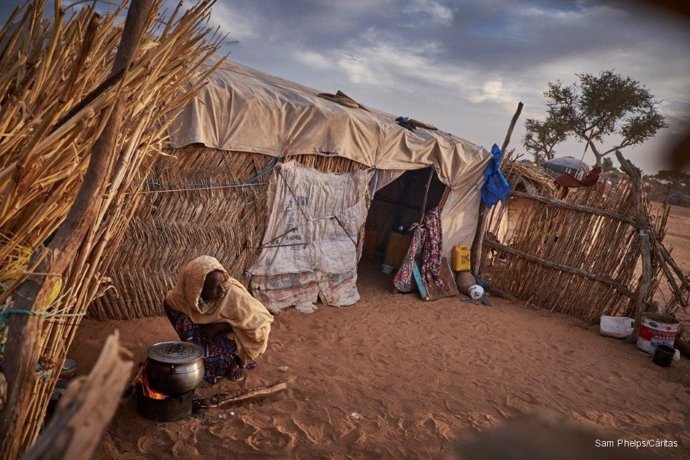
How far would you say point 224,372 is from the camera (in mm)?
3963

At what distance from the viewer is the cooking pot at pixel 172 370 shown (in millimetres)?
3033

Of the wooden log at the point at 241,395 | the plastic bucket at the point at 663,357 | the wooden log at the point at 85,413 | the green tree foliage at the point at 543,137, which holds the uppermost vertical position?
the green tree foliage at the point at 543,137

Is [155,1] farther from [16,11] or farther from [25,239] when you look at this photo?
[25,239]

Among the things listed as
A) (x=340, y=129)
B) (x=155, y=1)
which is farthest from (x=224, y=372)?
(x=340, y=129)

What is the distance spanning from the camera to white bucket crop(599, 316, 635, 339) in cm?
664

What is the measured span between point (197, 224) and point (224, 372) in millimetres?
1964

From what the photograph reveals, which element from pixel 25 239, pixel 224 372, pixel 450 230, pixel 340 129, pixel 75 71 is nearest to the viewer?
pixel 75 71

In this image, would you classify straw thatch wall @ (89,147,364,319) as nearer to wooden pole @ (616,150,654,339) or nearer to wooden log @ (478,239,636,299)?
wooden log @ (478,239,636,299)

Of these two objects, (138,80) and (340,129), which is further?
(340,129)

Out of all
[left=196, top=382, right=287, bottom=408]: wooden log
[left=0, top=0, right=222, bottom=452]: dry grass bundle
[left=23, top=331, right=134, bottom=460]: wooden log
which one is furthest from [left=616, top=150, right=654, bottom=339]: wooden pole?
[left=23, top=331, right=134, bottom=460]: wooden log

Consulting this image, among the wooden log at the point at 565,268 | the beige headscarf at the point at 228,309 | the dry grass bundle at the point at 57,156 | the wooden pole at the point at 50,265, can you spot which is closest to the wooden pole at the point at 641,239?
the wooden log at the point at 565,268

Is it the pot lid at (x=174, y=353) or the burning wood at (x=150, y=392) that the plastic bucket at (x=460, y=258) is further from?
the burning wood at (x=150, y=392)

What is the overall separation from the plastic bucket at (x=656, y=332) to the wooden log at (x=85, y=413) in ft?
23.9

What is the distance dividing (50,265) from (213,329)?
2160mm
